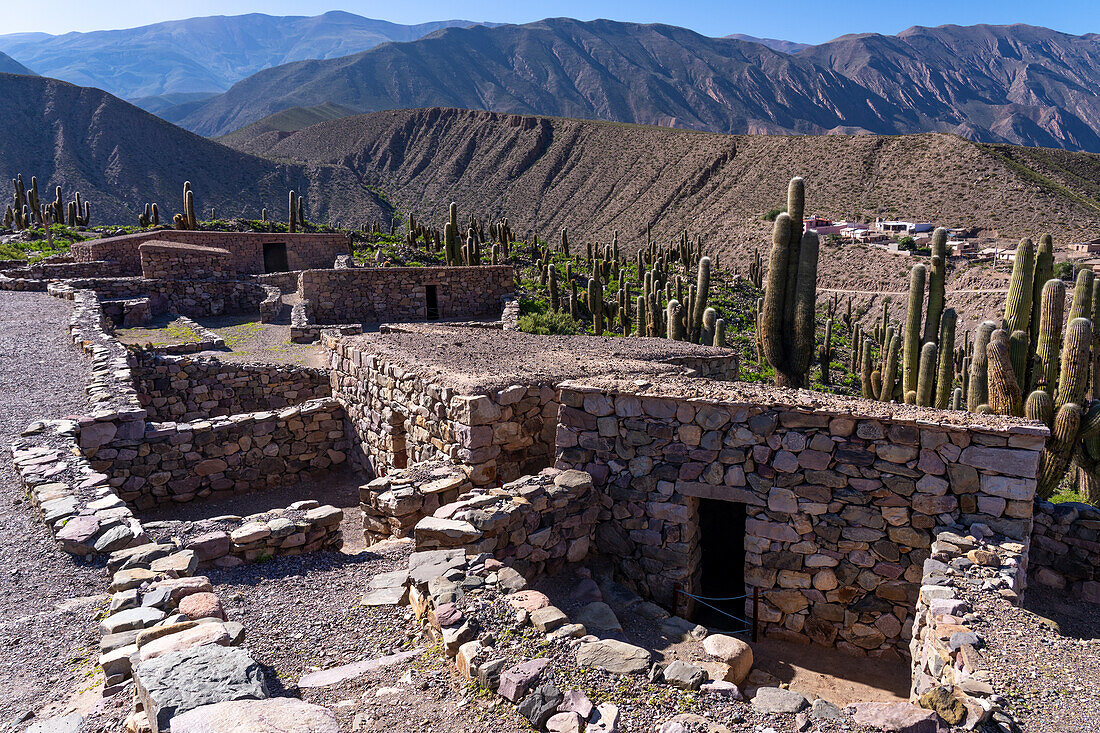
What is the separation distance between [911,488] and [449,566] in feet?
13.3

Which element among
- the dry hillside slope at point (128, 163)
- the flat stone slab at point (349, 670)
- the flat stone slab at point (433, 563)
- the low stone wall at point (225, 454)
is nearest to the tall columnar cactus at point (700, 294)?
the low stone wall at point (225, 454)

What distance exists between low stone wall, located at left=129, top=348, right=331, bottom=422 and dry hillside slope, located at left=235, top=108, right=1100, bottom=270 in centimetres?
4845

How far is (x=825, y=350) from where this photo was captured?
26703 millimetres

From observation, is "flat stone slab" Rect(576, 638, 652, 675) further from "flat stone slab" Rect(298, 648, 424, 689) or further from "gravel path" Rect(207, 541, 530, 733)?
"flat stone slab" Rect(298, 648, 424, 689)

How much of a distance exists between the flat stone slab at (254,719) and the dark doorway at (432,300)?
17026mm

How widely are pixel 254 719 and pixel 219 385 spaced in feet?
35.1

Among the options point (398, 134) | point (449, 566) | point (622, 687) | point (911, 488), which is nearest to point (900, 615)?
point (911, 488)

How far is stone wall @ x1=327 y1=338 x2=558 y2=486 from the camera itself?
728 centimetres

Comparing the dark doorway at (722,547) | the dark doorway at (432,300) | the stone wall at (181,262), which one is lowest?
the dark doorway at (722,547)

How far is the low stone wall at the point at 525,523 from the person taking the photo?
19.4 ft

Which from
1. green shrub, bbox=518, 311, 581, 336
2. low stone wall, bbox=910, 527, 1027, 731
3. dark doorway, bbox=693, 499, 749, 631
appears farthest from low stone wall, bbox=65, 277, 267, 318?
low stone wall, bbox=910, 527, 1027, 731

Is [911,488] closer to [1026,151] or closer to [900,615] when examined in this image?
[900,615]

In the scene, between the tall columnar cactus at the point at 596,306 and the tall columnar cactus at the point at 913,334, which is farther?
the tall columnar cactus at the point at 596,306

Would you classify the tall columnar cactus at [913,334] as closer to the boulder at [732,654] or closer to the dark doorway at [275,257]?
the boulder at [732,654]
